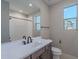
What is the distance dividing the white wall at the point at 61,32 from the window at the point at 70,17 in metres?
0.14

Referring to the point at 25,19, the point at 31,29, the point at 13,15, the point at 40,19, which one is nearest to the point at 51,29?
the point at 40,19

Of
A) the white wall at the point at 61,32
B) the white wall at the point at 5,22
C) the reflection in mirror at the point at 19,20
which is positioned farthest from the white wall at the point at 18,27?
the white wall at the point at 61,32

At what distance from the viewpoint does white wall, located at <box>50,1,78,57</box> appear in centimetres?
365

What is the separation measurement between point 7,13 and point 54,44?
278 cm

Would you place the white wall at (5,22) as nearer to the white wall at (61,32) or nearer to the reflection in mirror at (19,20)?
the reflection in mirror at (19,20)

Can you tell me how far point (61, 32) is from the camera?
13.1 feet

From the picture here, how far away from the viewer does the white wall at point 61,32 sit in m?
3.65

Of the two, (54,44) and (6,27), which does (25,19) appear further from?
(54,44)

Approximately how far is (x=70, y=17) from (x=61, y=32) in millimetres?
687

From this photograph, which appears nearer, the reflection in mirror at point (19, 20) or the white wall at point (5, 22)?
the white wall at point (5, 22)

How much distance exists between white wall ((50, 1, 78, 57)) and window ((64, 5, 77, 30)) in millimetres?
144

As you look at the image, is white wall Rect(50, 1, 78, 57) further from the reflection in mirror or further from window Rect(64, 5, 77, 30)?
the reflection in mirror

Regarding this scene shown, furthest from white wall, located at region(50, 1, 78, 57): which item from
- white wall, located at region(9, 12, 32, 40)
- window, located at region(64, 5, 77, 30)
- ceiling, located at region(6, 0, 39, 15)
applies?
white wall, located at region(9, 12, 32, 40)

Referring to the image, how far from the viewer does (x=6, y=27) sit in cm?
179
